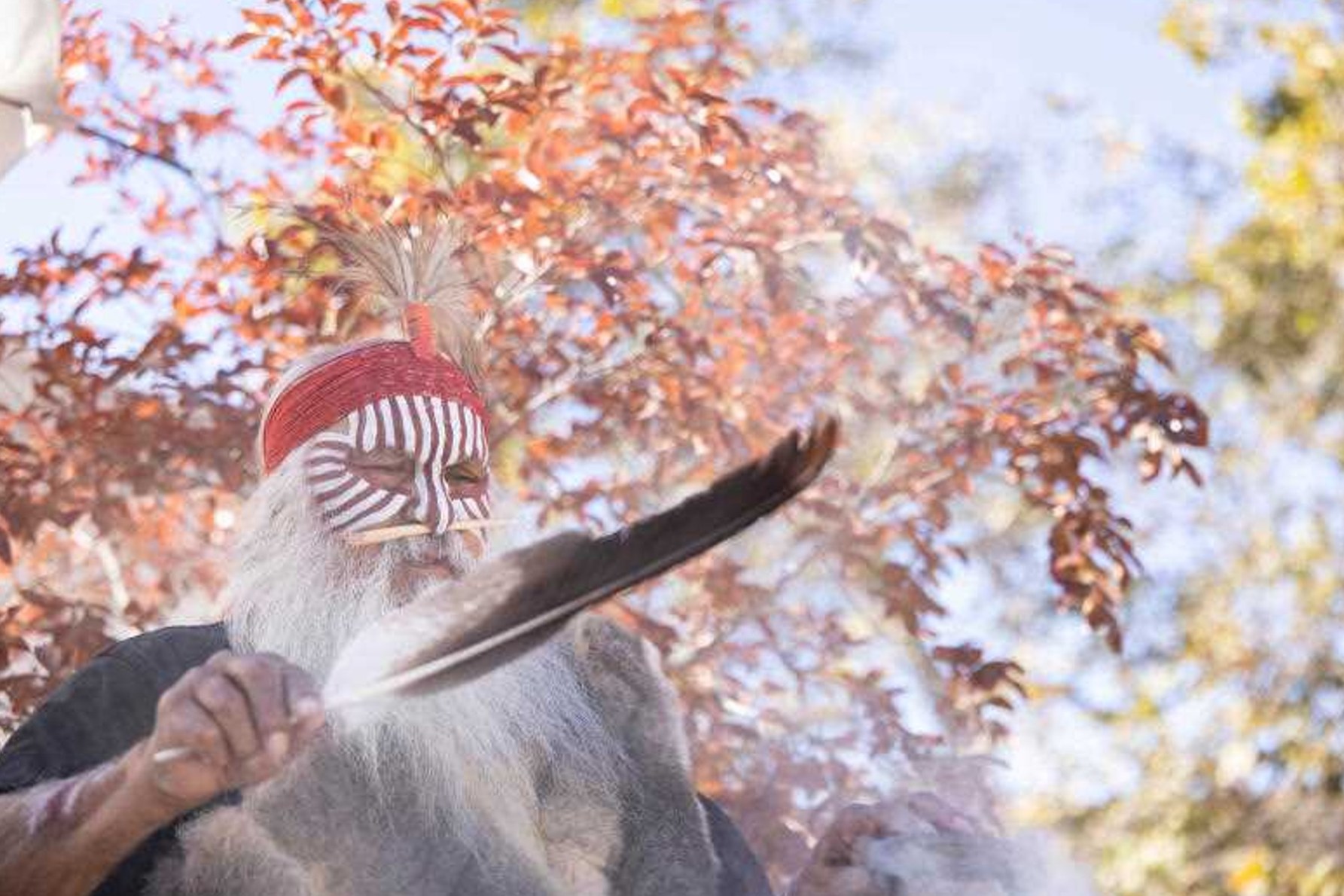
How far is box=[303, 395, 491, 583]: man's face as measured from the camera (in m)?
2.91

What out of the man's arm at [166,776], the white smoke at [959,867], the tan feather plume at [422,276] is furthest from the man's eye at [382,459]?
the white smoke at [959,867]

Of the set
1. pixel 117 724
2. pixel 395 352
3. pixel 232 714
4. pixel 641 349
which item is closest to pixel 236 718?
pixel 232 714

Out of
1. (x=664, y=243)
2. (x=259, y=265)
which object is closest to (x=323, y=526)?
(x=259, y=265)

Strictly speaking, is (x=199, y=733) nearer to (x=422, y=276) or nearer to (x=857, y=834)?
(x=857, y=834)

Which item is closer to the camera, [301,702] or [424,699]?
[301,702]

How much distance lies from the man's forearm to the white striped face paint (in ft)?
2.77

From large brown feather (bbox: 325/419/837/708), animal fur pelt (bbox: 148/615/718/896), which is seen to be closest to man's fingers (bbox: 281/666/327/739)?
large brown feather (bbox: 325/419/837/708)

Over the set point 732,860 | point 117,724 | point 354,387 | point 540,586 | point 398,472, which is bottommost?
point 732,860

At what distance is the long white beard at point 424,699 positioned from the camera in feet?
8.54

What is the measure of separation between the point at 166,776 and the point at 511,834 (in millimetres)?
857

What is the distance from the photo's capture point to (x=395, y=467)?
2.96 metres

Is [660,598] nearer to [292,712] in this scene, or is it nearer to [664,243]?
[664,243]

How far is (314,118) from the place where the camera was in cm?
462

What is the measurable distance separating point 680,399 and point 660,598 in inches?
47.9
